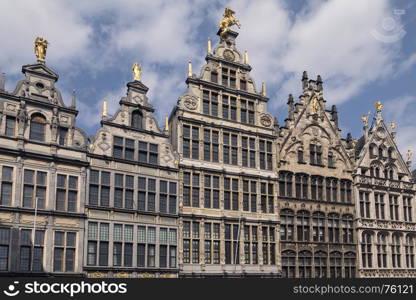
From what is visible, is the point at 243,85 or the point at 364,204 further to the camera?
the point at 364,204

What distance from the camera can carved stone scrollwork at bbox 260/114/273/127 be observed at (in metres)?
40.4

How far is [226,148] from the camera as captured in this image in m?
38.4

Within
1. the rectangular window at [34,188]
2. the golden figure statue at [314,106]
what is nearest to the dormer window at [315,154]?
the golden figure statue at [314,106]

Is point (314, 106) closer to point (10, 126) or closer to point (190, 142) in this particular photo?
point (190, 142)

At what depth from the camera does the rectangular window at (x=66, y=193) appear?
103 feet

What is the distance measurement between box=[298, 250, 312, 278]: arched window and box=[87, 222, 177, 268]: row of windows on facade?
10.2 m

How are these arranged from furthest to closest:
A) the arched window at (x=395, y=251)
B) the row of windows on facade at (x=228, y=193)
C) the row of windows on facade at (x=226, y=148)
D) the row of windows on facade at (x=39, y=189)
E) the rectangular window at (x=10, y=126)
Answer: the arched window at (x=395, y=251)
the row of windows on facade at (x=226, y=148)
the row of windows on facade at (x=228, y=193)
the rectangular window at (x=10, y=126)
the row of windows on facade at (x=39, y=189)

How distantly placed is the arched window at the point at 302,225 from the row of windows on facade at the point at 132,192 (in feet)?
33.6

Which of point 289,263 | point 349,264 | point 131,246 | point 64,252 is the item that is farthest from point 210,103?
point 349,264

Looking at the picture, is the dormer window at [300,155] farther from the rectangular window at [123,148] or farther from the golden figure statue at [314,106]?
the rectangular window at [123,148]

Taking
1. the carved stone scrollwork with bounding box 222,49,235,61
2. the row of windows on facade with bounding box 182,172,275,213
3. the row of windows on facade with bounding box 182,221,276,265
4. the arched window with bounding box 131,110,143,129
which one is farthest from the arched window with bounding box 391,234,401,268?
the arched window with bounding box 131,110,143,129

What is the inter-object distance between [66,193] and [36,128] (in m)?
4.35

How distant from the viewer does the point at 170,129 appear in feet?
127

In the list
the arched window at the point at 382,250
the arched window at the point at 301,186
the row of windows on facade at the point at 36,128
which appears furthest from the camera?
the arched window at the point at 382,250
